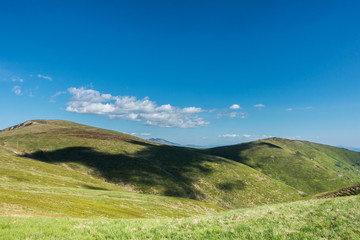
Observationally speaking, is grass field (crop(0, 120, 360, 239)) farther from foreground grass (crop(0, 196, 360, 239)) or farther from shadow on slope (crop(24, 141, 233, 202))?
shadow on slope (crop(24, 141, 233, 202))

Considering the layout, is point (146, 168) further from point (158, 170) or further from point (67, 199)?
point (67, 199)

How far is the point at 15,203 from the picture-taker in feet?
114

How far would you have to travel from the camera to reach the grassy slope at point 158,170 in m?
114

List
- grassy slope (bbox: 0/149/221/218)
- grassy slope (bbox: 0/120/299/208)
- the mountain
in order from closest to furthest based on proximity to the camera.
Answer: grassy slope (bbox: 0/149/221/218), the mountain, grassy slope (bbox: 0/120/299/208)

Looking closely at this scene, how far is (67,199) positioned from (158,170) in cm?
8477

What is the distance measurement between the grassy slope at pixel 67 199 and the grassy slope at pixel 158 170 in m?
20.4

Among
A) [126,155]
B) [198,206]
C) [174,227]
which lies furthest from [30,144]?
[174,227]

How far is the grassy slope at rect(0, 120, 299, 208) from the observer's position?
374ft

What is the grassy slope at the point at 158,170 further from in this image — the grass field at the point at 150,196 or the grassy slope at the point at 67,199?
the grassy slope at the point at 67,199

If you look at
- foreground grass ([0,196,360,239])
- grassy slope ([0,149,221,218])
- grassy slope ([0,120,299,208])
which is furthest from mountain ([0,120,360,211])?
foreground grass ([0,196,360,239])

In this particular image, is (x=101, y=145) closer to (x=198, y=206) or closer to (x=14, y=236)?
(x=198, y=206)

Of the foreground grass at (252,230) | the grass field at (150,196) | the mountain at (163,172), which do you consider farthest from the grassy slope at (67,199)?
the foreground grass at (252,230)

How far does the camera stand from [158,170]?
131500 mm

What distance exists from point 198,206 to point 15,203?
235 feet
